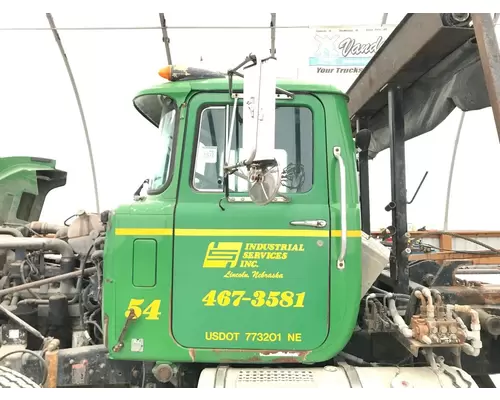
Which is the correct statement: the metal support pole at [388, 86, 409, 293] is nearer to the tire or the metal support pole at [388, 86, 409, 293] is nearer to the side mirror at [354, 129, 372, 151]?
the side mirror at [354, 129, 372, 151]

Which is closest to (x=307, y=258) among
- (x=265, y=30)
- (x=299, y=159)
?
(x=299, y=159)

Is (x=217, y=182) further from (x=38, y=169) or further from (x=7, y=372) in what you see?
(x=38, y=169)

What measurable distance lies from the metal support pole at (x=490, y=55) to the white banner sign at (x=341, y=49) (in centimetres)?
625

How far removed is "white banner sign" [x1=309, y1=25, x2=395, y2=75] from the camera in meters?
8.23

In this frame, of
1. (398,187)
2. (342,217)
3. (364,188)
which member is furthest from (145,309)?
(364,188)

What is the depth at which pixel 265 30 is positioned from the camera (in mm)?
8086

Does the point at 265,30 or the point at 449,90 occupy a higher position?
the point at 265,30

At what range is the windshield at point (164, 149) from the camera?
2656 millimetres

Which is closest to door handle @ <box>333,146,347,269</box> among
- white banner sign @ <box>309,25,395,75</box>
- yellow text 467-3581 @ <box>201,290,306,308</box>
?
yellow text 467-3581 @ <box>201,290,306,308</box>

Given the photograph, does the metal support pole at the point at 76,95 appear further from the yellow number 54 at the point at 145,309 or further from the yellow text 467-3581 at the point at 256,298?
the yellow text 467-3581 at the point at 256,298

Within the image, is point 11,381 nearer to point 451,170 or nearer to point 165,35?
point 165,35

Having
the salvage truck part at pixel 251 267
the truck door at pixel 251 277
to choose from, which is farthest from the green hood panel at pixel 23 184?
the truck door at pixel 251 277

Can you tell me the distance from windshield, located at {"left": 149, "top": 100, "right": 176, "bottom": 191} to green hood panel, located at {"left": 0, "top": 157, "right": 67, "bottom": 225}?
2.72m

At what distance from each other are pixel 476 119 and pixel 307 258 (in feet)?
28.4
